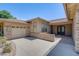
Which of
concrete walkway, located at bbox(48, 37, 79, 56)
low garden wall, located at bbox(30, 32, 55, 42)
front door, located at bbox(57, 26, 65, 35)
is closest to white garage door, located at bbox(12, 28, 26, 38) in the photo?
low garden wall, located at bbox(30, 32, 55, 42)

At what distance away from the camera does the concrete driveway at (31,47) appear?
294 centimetres

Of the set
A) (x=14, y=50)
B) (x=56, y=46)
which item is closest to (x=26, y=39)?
(x=14, y=50)

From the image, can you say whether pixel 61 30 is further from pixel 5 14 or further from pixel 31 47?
pixel 5 14

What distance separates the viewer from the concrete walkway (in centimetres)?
295

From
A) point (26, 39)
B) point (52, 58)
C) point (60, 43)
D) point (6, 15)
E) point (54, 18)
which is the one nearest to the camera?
point (52, 58)

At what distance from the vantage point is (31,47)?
314 cm

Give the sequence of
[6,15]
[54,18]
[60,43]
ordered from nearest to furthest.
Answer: [6,15] < [54,18] < [60,43]

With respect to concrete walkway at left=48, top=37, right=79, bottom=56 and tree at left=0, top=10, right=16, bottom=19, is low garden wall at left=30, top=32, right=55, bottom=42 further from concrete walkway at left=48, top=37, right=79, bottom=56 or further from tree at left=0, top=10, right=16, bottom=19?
tree at left=0, top=10, right=16, bottom=19

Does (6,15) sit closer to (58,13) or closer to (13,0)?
(13,0)

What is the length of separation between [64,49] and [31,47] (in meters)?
1.06

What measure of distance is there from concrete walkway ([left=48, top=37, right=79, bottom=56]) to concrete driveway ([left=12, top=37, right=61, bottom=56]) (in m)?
0.19

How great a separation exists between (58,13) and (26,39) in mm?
1292

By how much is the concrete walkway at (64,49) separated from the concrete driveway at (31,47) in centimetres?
19

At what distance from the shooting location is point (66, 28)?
12.9 ft
